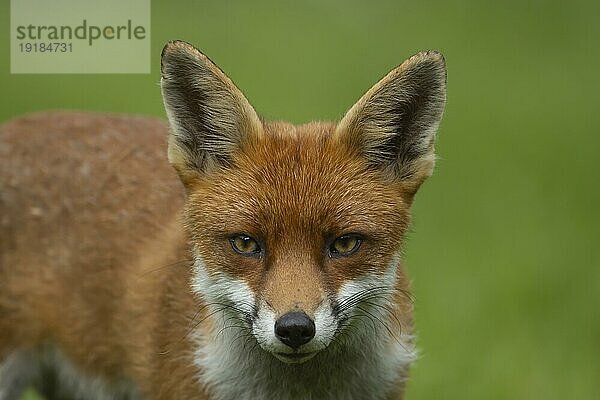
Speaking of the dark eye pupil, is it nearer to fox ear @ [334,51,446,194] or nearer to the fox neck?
the fox neck

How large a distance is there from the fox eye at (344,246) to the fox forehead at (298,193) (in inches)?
1.6

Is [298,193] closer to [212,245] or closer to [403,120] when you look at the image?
[212,245]

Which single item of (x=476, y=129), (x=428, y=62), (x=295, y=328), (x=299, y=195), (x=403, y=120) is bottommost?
(x=295, y=328)

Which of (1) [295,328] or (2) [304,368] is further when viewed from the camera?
(2) [304,368]

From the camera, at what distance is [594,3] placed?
1984 cm

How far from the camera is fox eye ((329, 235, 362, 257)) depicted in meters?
6.34

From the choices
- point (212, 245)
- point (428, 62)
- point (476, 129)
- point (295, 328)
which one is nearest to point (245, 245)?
point (212, 245)

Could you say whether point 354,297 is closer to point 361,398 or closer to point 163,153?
point 361,398

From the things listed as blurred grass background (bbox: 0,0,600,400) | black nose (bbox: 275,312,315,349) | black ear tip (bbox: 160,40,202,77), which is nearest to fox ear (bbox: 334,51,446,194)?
black ear tip (bbox: 160,40,202,77)

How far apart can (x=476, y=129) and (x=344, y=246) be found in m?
10.0

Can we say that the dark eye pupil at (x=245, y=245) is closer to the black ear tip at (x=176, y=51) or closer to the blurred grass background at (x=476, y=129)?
the black ear tip at (x=176, y=51)

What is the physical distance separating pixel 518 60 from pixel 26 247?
11.5 meters

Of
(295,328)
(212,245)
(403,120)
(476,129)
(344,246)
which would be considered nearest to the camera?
(295,328)

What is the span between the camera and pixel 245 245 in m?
6.39
